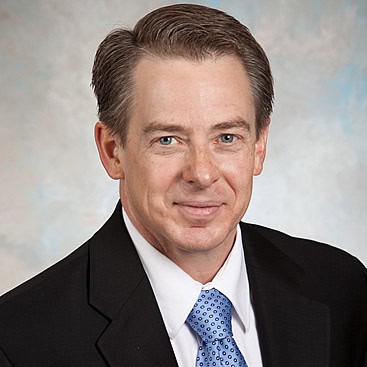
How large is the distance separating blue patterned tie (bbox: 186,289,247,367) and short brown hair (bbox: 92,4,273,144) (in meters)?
0.54

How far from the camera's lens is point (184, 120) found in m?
3.61

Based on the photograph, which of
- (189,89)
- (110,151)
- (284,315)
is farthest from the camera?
(284,315)

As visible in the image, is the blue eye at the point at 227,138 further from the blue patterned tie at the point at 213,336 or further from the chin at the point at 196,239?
the blue patterned tie at the point at 213,336

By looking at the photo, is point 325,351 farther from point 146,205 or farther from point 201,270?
point 146,205

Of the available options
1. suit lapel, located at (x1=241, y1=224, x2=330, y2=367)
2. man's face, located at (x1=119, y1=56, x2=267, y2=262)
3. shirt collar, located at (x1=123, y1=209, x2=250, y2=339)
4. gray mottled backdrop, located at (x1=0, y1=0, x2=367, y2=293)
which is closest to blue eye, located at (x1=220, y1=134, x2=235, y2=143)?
man's face, located at (x1=119, y1=56, x2=267, y2=262)

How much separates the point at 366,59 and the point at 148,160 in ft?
8.83

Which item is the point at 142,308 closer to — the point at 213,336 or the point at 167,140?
the point at 213,336

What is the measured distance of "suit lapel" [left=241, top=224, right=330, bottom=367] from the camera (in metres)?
3.93

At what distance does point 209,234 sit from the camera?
3.72m

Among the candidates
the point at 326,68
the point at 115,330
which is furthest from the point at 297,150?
the point at 115,330

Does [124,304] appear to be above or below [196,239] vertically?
below

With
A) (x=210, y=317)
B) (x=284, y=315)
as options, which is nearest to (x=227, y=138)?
(x=210, y=317)

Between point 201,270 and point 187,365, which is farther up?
point 201,270

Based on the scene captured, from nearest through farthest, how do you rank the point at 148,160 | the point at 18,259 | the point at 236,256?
the point at 148,160 < the point at 236,256 < the point at 18,259
